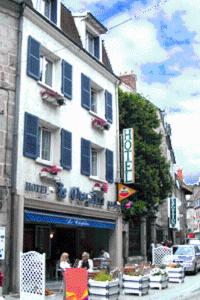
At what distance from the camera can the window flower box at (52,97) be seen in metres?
18.1

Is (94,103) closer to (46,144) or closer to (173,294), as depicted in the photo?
(46,144)

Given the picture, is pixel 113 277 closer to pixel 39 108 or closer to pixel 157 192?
pixel 39 108

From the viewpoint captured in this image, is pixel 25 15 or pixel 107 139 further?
pixel 107 139

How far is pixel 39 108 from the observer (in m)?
18.0

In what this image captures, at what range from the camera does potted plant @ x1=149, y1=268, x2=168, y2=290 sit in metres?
19.3

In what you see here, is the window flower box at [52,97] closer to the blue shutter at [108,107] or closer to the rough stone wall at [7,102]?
the rough stone wall at [7,102]

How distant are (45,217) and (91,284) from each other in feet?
9.55

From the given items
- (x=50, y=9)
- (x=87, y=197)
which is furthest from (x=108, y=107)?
(x=50, y=9)

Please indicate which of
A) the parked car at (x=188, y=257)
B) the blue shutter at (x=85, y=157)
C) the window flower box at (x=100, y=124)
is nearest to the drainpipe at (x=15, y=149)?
the blue shutter at (x=85, y=157)

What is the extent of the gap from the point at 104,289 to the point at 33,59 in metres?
8.01

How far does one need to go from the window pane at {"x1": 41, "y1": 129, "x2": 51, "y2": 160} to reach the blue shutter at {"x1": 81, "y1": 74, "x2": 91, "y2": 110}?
2581 millimetres

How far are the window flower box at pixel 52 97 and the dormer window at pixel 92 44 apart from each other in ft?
15.9

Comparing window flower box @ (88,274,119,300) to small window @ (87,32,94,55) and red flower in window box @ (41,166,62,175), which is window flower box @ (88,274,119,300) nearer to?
red flower in window box @ (41,166,62,175)

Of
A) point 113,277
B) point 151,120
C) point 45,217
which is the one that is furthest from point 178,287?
point 151,120
